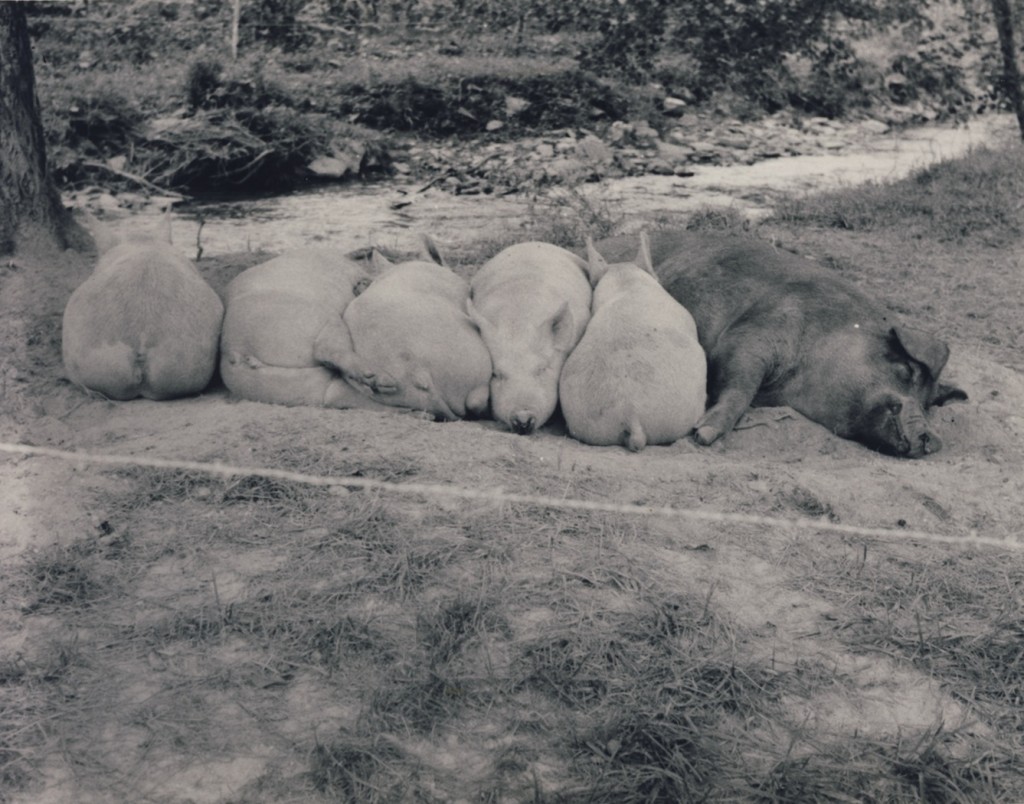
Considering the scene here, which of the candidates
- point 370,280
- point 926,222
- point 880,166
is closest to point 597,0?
point 880,166

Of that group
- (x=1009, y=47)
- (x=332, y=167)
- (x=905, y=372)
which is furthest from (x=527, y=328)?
(x=1009, y=47)

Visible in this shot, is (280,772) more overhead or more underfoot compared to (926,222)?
more overhead

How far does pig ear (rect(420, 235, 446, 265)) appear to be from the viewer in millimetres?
5680

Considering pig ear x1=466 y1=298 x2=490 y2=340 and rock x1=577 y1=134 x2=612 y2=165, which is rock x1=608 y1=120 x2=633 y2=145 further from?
pig ear x1=466 y1=298 x2=490 y2=340

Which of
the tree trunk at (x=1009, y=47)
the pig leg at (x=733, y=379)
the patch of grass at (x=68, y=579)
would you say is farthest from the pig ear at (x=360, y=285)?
the tree trunk at (x=1009, y=47)

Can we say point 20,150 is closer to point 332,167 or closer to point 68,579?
point 68,579

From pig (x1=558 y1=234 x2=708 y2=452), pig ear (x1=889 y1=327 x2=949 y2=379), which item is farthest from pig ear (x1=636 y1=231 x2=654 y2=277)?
pig ear (x1=889 y1=327 x2=949 y2=379)

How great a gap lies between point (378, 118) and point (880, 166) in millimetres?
5015

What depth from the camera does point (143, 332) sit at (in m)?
4.57

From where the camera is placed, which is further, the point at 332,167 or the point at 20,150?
the point at 332,167

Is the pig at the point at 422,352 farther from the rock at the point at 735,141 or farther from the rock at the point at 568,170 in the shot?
the rock at the point at 735,141

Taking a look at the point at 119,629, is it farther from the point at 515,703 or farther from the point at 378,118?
the point at 378,118

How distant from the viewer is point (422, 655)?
290 centimetres

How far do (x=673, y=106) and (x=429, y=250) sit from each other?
7289 mm
